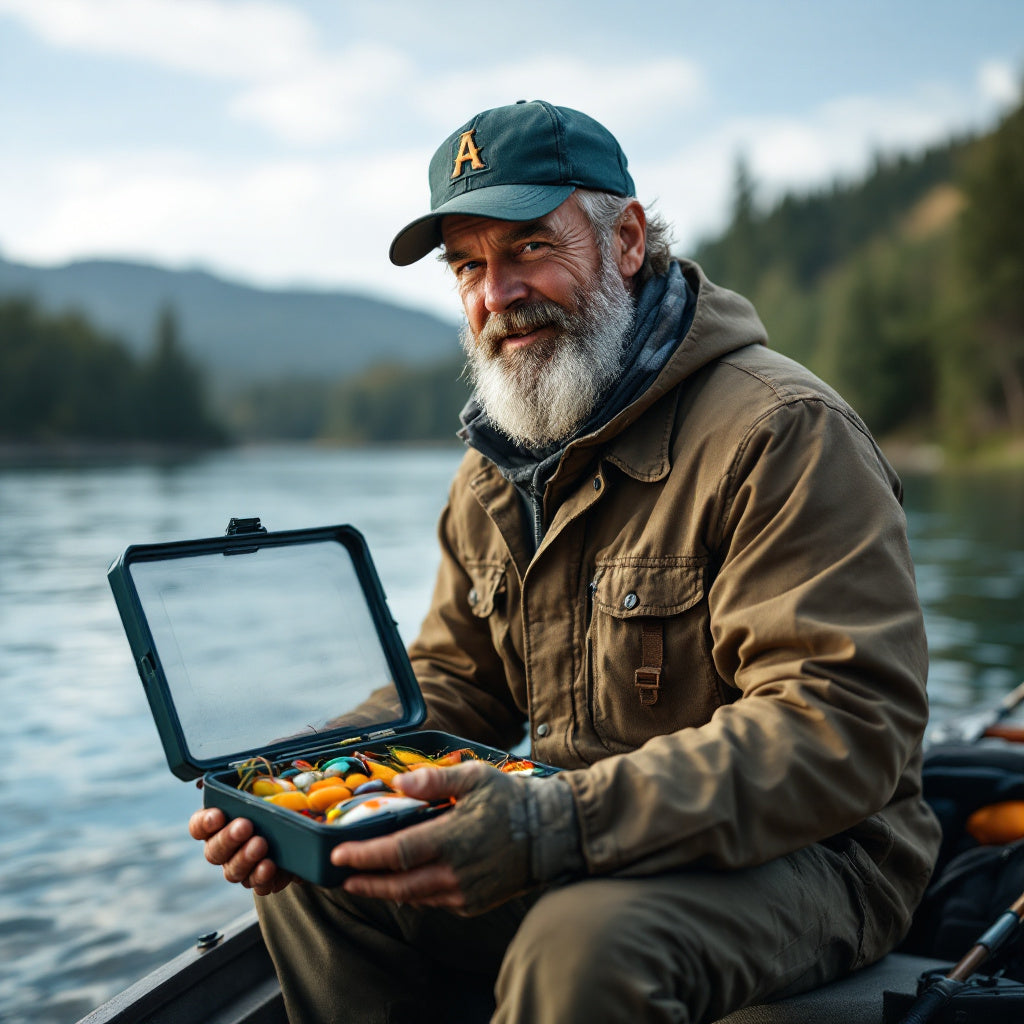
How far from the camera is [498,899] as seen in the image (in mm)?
1685

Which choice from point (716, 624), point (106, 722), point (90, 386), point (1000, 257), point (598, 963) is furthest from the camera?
point (90, 386)

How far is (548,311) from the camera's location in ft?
8.71

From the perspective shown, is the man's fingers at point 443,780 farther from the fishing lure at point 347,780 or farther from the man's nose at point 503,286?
the man's nose at point 503,286

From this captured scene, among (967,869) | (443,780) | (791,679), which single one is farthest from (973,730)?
(443,780)

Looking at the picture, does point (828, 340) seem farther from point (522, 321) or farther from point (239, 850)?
point (239, 850)

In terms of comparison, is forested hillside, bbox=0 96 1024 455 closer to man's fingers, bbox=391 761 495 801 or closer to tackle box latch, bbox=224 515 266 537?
tackle box latch, bbox=224 515 266 537

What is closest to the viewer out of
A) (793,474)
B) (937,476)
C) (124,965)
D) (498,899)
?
(498,899)

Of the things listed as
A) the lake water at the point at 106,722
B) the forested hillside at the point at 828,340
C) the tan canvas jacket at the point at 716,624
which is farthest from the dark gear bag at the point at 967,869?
the forested hillside at the point at 828,340

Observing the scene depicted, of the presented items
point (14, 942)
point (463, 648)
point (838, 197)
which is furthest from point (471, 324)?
point (838, 197)

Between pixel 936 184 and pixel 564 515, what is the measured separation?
139m

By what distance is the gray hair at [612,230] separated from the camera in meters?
2.66

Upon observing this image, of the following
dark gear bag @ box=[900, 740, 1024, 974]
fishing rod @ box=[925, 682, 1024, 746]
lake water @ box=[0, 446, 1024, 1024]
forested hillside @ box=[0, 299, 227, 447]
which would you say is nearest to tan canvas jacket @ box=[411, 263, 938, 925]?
dark gear bag @ box=[900, 740, 1024, 974]

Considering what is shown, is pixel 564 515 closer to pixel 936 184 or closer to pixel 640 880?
pixel 640 880

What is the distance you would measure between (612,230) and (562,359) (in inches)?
14.5
